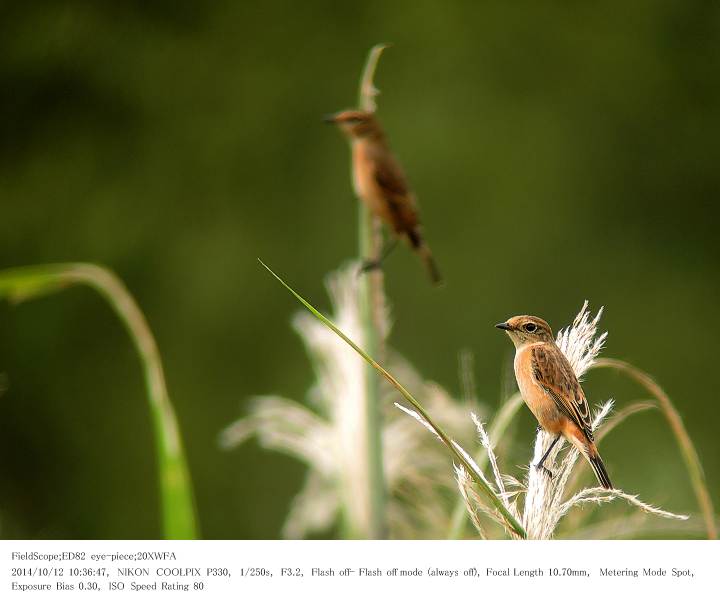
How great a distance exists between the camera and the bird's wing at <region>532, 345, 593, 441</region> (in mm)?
1154

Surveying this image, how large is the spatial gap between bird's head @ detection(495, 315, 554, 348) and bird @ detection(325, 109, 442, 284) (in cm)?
58

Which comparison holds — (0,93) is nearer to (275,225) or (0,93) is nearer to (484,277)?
(275,225)

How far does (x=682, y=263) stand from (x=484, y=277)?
823mm

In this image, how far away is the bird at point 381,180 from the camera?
1864 mm

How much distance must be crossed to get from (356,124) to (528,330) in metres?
0.90

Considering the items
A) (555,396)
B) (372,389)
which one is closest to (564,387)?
(555,396)

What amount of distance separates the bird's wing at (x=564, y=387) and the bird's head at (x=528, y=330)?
4cm

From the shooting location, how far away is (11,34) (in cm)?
297

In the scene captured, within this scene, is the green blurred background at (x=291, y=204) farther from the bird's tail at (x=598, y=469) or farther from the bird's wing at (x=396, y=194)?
the bird's tail at (x=598, y=469)

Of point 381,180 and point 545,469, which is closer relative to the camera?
point 545,469

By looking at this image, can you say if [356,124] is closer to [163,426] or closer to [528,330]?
[528,330]

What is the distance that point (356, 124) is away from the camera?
1.97 m
